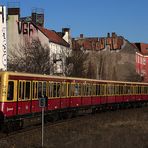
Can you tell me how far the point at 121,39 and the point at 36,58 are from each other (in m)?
42.3

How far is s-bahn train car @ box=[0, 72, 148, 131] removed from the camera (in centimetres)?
2417

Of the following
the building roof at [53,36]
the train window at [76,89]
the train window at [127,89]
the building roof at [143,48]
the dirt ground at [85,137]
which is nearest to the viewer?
the dirt ground at [85,137]

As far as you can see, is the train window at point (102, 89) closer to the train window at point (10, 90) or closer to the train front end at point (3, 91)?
the train window at point (10, 90)

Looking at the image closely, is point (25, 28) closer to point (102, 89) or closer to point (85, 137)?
point (102, 89)

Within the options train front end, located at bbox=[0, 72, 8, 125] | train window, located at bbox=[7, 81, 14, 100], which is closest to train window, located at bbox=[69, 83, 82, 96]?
train window, located at bbox=[7, 81, 14, 100]

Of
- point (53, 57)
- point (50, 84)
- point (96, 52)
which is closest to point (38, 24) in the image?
point (53, 57)

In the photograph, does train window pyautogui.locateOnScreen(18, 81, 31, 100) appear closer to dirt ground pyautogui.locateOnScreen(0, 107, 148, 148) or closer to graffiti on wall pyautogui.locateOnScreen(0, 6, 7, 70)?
dirt ground pyautogui.locateOnScreen(0, 107, 148, 148)

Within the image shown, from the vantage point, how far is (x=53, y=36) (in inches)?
3376

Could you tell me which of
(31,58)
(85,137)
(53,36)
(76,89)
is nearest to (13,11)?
(53,36)

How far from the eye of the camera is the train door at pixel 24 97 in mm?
25237

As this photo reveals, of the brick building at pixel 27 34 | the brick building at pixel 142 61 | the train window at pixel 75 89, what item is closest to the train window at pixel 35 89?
the train window at pixel 75 89

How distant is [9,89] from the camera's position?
79.2 feet

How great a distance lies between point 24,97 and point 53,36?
198ft

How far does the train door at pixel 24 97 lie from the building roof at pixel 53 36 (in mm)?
53674
